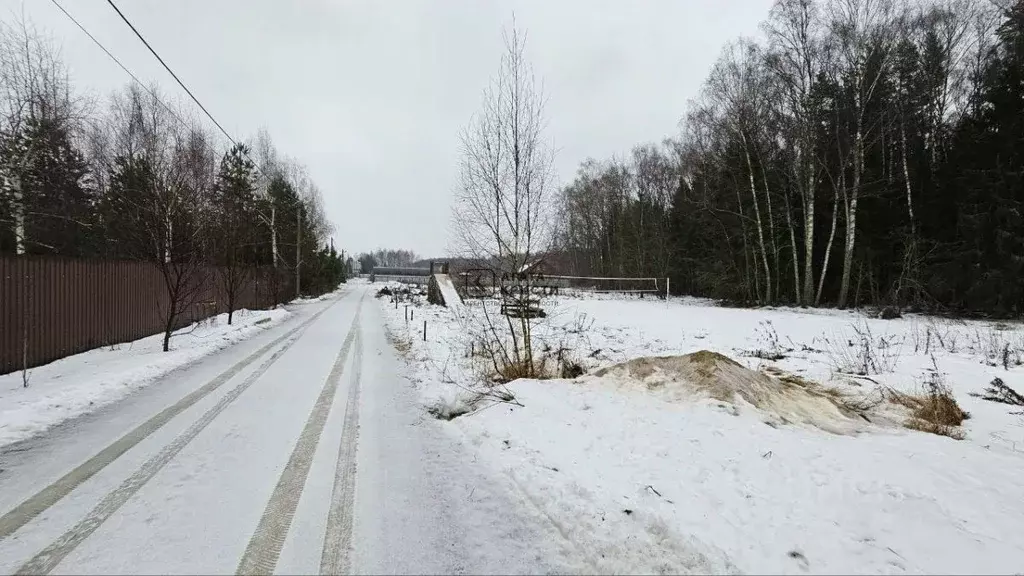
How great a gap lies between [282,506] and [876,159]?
27.3m

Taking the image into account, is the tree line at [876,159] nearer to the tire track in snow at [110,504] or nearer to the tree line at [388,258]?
the tire track in snow at [110,504]

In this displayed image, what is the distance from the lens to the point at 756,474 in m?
3.59

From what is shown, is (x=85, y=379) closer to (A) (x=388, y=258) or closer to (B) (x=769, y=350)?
(B) (x=769, y=350)

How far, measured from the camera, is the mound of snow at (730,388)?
5.04 m

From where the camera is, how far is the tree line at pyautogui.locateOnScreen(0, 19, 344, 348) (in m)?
12.4

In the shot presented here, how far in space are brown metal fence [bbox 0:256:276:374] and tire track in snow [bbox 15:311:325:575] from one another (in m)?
4.94

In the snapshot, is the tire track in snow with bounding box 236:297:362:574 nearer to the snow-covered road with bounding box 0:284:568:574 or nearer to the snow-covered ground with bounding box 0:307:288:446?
the snow-covered road with bounding box 0:284:568:574

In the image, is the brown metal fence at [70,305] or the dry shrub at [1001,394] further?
the brown metal fence at [70,305]

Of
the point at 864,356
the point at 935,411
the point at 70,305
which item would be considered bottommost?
the point at 935,411

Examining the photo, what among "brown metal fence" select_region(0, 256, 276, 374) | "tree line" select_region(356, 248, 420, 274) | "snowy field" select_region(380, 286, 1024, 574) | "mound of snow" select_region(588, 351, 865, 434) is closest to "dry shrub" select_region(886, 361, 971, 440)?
"snowy field" select_region(380, 286, 1024, 574)

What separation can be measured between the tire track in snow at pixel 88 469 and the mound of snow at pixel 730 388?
5.89 meters

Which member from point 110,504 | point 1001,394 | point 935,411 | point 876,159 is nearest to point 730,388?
point 935,411

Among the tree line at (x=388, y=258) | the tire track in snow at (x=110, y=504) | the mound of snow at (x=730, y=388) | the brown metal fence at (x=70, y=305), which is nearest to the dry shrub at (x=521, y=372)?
the mound of snow at (x=730, y=388)

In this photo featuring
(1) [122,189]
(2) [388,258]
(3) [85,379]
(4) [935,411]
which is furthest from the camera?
(2) [388,258]
